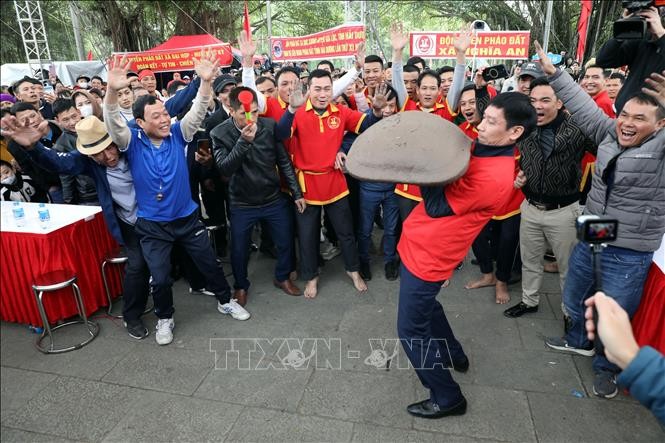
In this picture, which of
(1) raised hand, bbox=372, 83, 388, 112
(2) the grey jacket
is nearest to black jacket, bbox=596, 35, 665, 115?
(2) the grey jacket

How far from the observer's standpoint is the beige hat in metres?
2.94

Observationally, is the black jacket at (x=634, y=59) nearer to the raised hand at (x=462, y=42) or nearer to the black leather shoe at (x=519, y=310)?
the raised hand at (x=462, y=42)

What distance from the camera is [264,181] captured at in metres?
3.71

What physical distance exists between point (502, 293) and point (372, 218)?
1.38m

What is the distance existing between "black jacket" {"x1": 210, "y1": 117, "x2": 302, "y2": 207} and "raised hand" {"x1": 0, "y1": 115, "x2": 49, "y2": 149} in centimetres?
120

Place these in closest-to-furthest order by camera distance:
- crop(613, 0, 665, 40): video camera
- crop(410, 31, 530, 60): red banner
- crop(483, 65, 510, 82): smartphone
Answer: crop(613, 0, 665, 40): video camera < crop(483, 65, 510, 82): smartphone < crop(410, 31, 530, 60): red banner

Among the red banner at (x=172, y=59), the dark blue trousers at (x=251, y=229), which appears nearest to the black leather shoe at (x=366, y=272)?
the dark blue trousers at (x=251, y=229)

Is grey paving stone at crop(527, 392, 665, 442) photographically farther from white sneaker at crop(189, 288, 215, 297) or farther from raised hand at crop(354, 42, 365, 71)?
raised hand at crop(354, 42, 365, 71)

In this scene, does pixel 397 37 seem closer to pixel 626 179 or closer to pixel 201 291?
pixel 626 179

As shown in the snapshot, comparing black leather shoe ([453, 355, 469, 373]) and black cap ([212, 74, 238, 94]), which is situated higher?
black cap ([212, 74, 238, 94])

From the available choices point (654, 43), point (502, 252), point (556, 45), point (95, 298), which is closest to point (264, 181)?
point (95, 298)

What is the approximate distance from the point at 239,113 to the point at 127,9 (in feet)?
52.8

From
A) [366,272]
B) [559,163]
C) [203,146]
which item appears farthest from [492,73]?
[203,146]

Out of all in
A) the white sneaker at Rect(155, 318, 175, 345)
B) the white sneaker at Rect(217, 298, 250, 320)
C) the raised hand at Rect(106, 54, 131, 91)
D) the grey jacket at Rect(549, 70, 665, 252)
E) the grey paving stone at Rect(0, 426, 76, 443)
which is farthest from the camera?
the white sneaker at Rect(217, 298, 250, 320)
